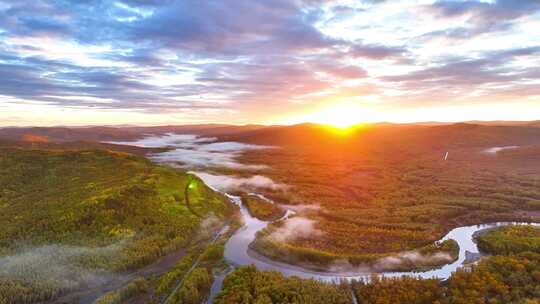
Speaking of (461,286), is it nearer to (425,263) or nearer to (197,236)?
(425,263)

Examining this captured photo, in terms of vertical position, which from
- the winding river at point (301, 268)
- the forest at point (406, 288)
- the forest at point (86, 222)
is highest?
the forest at point (86, 222)

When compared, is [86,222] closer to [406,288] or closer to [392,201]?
[406,288]

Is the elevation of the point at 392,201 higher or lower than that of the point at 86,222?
lower

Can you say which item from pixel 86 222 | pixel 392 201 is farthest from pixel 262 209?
pixel 86 222

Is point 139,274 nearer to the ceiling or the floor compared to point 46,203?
nearer to the floor

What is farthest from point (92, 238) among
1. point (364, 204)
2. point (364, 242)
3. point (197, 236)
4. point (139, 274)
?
point (364, 204)

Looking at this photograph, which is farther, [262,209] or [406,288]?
[262,209]

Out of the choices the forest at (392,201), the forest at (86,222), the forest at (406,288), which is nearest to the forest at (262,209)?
the forest at (86,222)

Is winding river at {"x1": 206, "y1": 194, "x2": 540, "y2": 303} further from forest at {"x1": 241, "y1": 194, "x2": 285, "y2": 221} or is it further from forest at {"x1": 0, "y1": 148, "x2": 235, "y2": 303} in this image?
→ forest at {"x1": 0, "y1": 148, "x2": 235, "y2": 303}

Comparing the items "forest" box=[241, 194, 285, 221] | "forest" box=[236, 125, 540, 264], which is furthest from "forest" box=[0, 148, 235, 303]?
"forest" box=[236, 125, 540, 264]

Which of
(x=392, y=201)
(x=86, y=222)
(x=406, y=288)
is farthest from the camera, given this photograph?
(x=392, y=201)

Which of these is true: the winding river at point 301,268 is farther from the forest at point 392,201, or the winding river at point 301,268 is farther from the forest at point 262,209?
the forest at point 262,209
